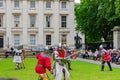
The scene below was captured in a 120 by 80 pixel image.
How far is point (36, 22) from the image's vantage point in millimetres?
76125

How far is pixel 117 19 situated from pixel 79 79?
136 feet

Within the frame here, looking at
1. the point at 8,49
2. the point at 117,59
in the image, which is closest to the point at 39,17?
the point at 8,49

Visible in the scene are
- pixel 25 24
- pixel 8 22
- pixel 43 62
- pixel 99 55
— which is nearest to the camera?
pixel 43 62

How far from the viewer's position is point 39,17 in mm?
76250

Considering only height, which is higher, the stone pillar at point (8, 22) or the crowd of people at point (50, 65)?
the stone pillar at point (8, 22)

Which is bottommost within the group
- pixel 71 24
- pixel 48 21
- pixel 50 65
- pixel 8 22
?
pixel 50 65

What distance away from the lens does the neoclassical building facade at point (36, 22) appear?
75188mm

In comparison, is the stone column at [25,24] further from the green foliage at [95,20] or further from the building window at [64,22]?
the green foliage at [95,20]

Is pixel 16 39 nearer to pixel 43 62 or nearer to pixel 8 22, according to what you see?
pixel 8 22

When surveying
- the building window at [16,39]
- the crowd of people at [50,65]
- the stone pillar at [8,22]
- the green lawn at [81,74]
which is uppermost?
the stone pillar at [8,22]

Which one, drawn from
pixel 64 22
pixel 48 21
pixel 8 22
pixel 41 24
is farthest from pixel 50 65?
pixel 64 22

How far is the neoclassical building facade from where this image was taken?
247 ft

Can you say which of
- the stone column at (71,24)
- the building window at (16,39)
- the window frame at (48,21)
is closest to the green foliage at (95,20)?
the stone column at (71,24)

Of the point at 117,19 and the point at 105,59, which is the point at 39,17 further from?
the point at 105,59
